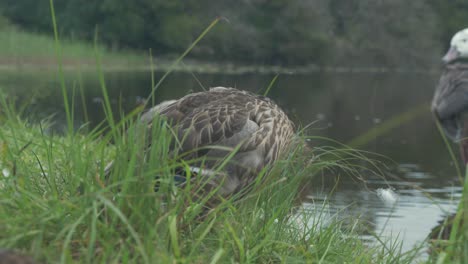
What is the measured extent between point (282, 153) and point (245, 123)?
21cm

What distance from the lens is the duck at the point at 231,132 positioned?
314 cm

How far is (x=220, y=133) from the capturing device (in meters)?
3.21

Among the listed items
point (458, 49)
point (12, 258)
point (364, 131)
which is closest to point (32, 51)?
point (364, 131)

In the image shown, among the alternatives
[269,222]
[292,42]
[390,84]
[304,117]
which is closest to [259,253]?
[269,222]

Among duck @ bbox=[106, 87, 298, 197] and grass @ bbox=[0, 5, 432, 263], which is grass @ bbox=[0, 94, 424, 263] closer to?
grass @ bbox=[0, 5, 432, 263]

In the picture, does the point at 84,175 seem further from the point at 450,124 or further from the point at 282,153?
the point at 450,124

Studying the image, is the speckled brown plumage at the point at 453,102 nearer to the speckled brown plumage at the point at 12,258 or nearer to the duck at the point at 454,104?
the duck at the point at 454,104

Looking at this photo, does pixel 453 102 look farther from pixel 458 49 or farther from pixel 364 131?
pixel 364 131

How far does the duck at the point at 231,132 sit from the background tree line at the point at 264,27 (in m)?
27.6

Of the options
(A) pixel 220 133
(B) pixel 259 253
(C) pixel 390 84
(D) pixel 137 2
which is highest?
(A) pixel 220 133

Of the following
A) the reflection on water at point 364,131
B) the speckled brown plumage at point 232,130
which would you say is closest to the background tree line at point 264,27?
the reflection on water at point 364,131

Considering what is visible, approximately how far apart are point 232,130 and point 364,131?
10199mm

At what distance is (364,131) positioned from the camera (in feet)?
43.3

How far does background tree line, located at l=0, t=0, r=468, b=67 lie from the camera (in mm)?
33094
